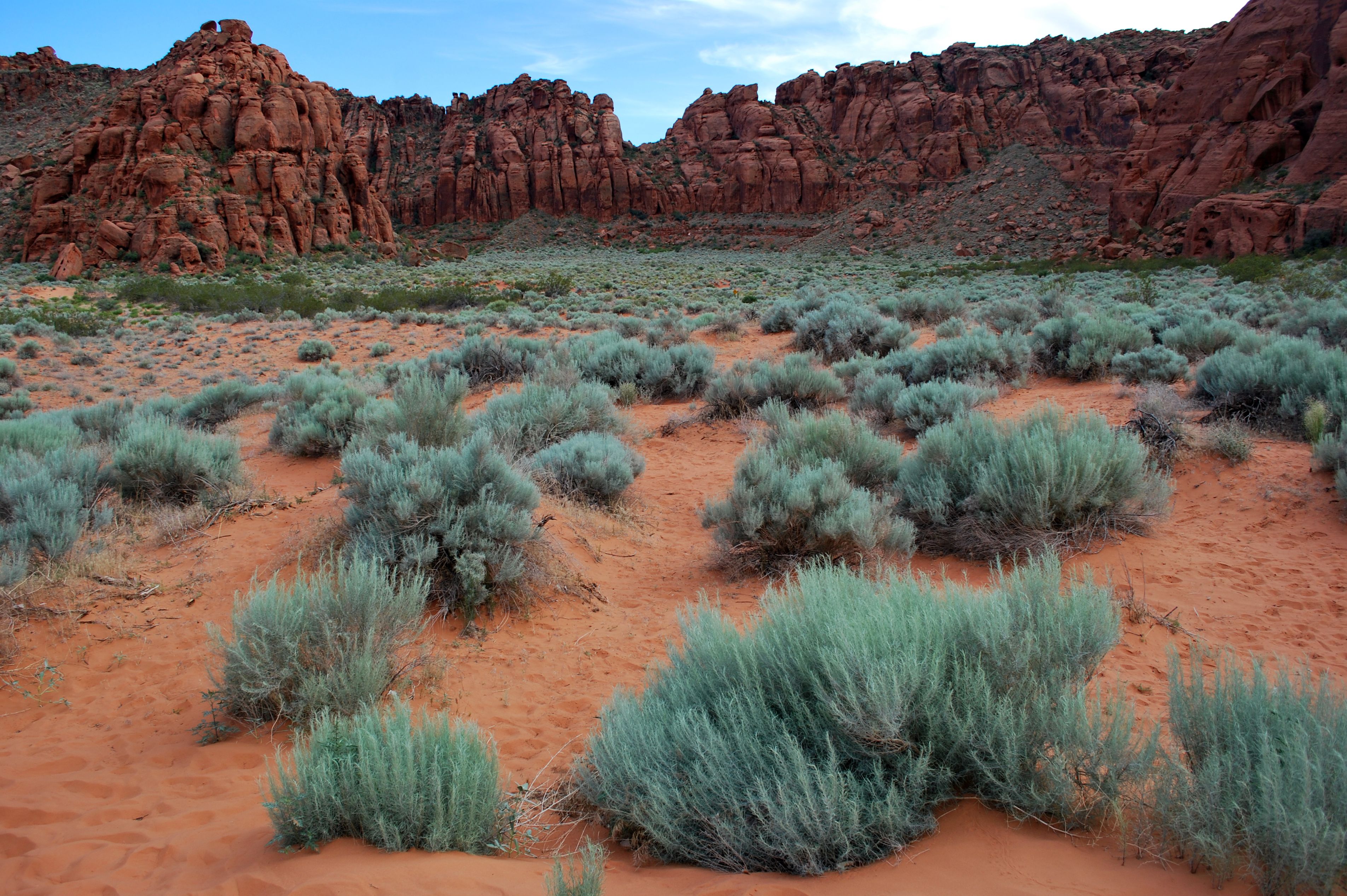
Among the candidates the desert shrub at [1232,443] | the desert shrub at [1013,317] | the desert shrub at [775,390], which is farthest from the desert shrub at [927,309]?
the desert shrub at [1232,443]

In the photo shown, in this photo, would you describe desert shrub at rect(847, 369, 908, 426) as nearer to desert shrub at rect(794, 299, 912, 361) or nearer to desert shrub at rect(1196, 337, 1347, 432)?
desert shrub at rect(794, 299, 912, 361)

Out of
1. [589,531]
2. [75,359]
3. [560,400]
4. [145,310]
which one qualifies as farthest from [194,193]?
[589,531]

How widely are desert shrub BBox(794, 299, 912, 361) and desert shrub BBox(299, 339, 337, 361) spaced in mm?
11704

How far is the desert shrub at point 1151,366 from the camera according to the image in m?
8.96

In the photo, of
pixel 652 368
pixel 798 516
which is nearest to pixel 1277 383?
pixel 798 516

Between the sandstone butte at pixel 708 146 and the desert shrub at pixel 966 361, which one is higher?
the sandstone butte at pixel 708 146

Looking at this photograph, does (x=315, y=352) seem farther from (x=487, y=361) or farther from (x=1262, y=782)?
(x=1262, y=782)

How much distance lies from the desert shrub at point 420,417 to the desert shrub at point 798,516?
297cm

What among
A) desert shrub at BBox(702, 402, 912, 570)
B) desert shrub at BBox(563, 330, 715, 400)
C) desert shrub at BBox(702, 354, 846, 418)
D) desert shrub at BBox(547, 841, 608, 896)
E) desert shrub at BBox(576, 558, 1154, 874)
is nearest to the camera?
desert shrub at BBox(547, 841, 608, 896)

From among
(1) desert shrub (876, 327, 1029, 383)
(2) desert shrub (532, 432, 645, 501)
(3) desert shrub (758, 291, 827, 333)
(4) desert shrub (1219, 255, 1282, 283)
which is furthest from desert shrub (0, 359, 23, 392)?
(4) desert shrub (1219, 255, 1282, 283)

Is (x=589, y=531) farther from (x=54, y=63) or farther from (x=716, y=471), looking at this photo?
(x=54, y=63)

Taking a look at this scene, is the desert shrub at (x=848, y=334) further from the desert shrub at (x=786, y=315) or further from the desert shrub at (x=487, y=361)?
the desert shrub at (x=487, y=361)

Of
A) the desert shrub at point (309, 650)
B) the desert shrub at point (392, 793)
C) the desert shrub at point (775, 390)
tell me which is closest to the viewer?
the desert shrub at point (392, 793)

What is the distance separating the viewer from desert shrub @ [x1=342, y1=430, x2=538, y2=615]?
4840 millimetres
